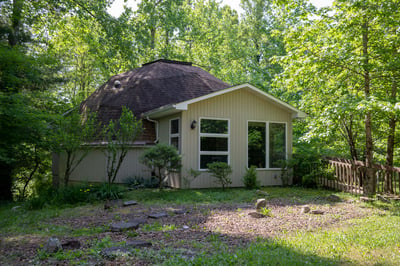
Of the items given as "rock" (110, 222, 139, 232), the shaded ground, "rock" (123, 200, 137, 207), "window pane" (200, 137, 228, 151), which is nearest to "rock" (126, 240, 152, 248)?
the shaded ground

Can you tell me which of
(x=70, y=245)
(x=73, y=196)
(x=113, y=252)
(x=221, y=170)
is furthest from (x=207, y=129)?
(x=113, y=252)

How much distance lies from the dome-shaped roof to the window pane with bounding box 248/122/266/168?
303cm

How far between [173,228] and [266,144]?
691 cm

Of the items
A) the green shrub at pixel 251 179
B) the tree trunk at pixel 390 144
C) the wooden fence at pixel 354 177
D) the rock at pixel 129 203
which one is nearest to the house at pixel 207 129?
the green shrub at pixel 251 179

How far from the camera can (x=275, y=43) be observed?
2045cm

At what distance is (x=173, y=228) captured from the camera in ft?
18.1

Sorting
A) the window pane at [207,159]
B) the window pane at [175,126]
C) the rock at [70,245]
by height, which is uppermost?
the window pane at [175,126]

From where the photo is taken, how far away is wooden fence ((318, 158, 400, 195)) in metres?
8.76

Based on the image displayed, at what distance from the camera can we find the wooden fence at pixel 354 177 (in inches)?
345

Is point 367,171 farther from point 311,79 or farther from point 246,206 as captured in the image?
point 246,206

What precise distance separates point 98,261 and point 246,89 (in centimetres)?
870

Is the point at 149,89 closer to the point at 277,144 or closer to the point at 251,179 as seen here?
the point at 277,144

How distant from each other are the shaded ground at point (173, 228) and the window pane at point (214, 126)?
11.6 feet

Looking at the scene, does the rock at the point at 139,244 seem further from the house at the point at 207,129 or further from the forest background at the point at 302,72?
the house at the point at 207,129
